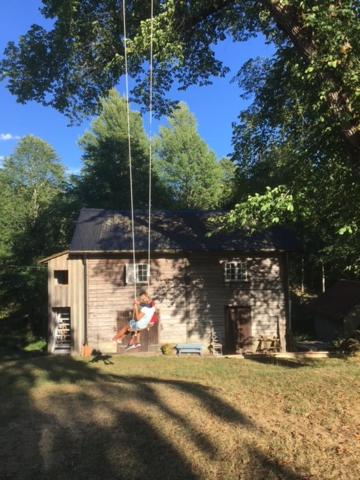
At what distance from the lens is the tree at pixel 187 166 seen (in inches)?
2170

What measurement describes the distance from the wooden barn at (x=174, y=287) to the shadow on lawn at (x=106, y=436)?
13453 mm

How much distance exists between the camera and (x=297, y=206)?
1238 centimetres

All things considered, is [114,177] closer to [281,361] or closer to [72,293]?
[72,293]

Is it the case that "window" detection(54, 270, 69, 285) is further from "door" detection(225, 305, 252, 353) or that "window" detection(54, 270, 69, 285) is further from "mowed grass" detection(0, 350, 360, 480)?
"mowed grass" detection(0, 350, 360, 480)

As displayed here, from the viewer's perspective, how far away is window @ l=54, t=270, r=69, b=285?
26108 mm

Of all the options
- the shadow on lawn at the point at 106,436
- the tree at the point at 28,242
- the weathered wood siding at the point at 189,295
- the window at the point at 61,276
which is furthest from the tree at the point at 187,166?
the shadow on lawn at the point at 106,436

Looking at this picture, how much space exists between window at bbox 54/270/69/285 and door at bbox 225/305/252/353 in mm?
8855

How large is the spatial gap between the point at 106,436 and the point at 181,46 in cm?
1033

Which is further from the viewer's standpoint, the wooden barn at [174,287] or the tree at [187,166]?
the tree at [187,166]

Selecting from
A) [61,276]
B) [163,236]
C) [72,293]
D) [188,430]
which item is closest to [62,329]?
[72,293]

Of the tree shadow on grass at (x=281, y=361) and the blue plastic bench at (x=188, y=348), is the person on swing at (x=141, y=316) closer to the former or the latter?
Result: the tree shadow on grass at (x=281, y=361)

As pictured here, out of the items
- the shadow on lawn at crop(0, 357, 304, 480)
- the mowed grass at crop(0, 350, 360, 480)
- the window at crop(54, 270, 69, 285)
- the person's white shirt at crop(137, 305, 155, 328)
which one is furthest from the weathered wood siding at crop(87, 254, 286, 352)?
the shadow on lawn at crop(0, 357, 304, 480)

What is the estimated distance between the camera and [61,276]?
26438mm

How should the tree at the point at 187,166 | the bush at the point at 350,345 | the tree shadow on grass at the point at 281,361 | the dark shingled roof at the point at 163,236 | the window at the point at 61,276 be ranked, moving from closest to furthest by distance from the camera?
the tree shadow on grass at the point at 281,361 < the bush at the point at 350,345 < the dark shingled roof at the point at 163,236 < the window at the point at 61,276 < the tree at the point at 187,166
